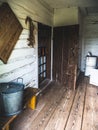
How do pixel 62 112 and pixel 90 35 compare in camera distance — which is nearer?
pixel 62 112

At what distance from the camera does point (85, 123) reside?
89.4 inches

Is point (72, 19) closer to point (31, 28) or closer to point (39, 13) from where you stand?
point (39, 13)

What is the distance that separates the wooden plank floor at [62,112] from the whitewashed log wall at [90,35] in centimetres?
248

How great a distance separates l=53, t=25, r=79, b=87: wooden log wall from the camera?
373cm

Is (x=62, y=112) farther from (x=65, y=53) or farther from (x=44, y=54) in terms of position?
(x=44, y=54)

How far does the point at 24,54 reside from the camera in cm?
275

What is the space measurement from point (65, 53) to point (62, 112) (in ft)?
6.02

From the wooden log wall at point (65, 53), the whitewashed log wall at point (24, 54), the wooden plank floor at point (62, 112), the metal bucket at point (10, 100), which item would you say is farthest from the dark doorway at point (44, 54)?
the metal bucket at point (10, 100)

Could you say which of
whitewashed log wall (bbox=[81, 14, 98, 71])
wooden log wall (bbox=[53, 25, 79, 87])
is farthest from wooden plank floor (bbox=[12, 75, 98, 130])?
whitewashed log wall (bbox=[81, 14, 98, 71])

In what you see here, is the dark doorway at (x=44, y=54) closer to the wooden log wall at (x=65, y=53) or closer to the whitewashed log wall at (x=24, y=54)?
the wooden log wall at (x=65, y=53)

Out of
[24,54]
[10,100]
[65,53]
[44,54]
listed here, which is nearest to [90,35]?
[65,53]

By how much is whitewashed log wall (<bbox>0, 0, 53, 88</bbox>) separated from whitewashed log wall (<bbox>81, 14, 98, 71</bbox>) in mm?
2626

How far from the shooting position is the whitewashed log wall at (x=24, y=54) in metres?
2.28

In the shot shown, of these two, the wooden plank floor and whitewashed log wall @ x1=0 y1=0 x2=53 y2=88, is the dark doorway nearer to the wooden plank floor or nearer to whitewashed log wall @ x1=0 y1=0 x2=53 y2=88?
whitewashed log wall @ x1=0 y1=0 x2=53 y2=88
